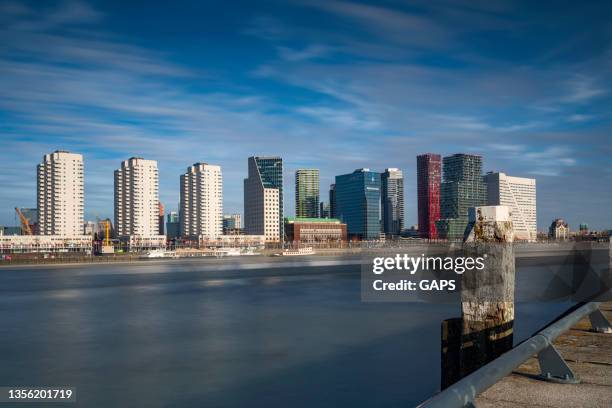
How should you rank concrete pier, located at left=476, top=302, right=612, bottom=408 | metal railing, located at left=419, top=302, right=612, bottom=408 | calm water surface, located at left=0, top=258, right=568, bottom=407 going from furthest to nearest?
calm water surface, located at left=0, top=258, right=568, bottom=407 → concrete pier, located at left=476, top=302, right=612, bottom=408 → metal railing, located at left=419, top=302, right=612, bottom=408

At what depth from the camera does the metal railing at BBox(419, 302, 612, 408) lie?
13.5 feet

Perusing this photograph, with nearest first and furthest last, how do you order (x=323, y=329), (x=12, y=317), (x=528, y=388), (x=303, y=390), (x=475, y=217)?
(x=528, y=388) → (x=475, y=217) → (x=303, y=390) → (x=323, y=329) → (x=12, y=317)

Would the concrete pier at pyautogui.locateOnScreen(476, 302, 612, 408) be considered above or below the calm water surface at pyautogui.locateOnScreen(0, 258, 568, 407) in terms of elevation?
above

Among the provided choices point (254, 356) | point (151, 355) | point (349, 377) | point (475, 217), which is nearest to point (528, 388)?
point (475, 217)

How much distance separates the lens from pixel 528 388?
5.52 meters

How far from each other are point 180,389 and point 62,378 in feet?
15.8

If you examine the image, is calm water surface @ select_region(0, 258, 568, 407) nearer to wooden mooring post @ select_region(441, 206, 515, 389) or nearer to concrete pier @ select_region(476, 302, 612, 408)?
wooden mooring post @ select_region(441, 206, 515, 389)

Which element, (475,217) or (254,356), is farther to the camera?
(254,356)

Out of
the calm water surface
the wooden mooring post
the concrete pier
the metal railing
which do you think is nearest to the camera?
the metal railing

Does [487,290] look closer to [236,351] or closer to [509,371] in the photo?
[509,371]

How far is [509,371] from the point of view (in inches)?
201

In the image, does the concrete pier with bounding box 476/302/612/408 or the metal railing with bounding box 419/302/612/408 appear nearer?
the metal railing with bounding box 419/302/612/408

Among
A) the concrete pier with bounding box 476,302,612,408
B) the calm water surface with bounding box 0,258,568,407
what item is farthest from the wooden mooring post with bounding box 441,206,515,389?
the calm water surface with bounding box 0,258,568,407

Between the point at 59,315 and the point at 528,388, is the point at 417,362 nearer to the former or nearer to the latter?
the point at 528,388
